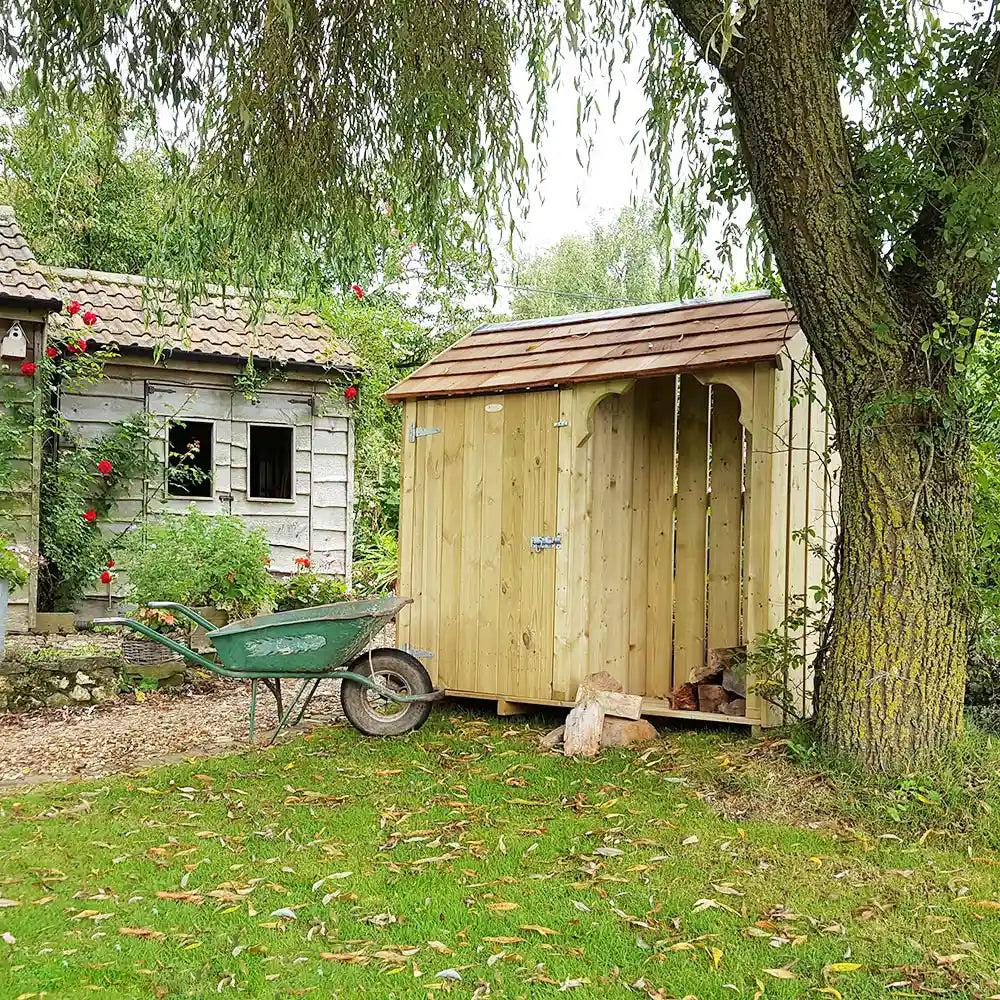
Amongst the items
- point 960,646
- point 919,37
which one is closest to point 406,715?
point 960,646

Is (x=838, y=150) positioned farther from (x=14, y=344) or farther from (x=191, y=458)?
(x=191, y=458)

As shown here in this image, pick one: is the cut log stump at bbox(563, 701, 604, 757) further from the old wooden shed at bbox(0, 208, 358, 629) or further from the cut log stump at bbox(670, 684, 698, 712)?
the old wooden shed at bbox(0, 208, 358, 629)

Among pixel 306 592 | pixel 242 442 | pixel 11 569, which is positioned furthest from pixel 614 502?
pixel 242 442

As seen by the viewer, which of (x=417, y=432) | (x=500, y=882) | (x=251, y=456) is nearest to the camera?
(x=500, y=882)

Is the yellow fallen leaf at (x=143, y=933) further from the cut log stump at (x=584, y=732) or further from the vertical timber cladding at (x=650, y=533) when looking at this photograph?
the vertical timber cladding at (x=650, y=533)

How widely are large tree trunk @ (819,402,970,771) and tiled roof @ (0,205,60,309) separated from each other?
684cm

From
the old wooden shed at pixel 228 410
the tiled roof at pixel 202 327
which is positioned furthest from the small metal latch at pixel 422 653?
the tiled roof at pixel 202 327

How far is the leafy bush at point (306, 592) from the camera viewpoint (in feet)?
32.9

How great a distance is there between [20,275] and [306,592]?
388 centimetres

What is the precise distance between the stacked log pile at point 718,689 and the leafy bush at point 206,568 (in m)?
4.03

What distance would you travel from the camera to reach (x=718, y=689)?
235 inches

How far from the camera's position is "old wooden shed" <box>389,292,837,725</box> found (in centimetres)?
564

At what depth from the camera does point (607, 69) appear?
5.95 meters

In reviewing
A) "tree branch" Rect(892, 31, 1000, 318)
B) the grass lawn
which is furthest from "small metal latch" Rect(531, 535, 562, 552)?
"tree branch" Rect(892, 31, 1000, 318)
